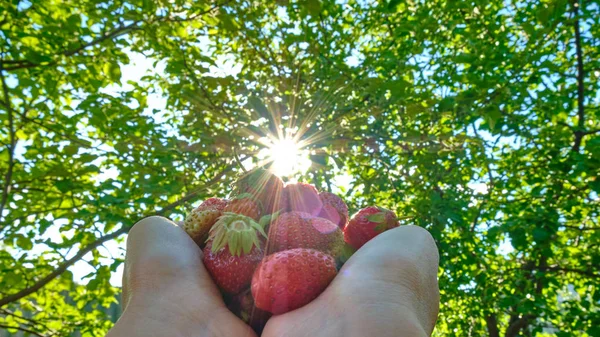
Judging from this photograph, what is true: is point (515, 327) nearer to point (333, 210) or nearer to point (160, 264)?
point (333, 210)

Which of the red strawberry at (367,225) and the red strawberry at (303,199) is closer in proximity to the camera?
the red strawberry at (367,225)

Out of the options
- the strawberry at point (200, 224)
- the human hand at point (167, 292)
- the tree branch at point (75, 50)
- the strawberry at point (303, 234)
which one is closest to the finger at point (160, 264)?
the human hand at point (167, 292)

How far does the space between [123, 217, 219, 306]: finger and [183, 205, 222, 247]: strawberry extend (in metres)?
0.10

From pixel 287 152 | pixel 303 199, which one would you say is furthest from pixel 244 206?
pixel 287 152

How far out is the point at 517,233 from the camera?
3541 millimetres

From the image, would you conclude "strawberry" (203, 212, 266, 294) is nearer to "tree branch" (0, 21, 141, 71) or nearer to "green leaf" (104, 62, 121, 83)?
"green leaf" (104, 62, 121, 83)

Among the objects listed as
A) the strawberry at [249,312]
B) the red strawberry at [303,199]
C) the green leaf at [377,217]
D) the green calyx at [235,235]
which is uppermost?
the red strawberry at [303,199]

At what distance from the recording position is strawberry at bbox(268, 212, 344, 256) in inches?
54.7

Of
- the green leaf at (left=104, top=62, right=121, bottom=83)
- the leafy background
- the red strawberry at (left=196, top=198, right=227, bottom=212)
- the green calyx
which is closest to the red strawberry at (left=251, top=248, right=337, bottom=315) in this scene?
the green calyx

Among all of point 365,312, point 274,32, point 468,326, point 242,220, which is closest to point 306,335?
point 365,312

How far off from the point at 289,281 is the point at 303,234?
26 cm

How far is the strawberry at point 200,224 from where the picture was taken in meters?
1.50

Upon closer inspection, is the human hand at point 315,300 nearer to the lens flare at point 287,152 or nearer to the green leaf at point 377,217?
the green leaf at point 377,217

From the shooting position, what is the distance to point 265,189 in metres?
1.64
